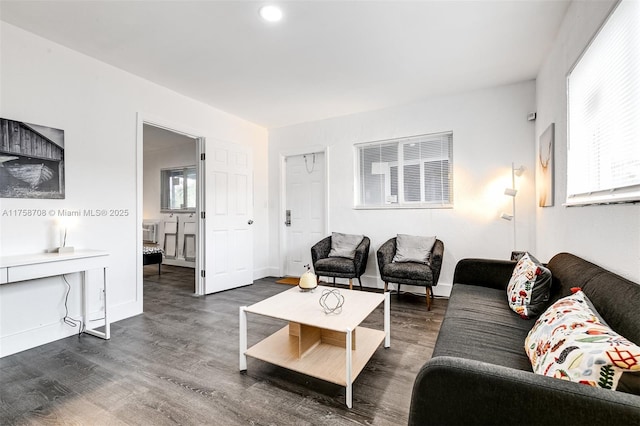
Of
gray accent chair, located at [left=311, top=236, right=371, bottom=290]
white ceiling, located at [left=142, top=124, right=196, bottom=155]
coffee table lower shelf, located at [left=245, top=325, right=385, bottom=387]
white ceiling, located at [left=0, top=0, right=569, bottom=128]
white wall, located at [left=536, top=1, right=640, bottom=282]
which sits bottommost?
coffee table lower shelf, located at [left=245, top=325, right=385, bottom=387]

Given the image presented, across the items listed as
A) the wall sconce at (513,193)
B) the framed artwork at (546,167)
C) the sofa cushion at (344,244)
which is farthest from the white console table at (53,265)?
the wall sconce at (513,193)

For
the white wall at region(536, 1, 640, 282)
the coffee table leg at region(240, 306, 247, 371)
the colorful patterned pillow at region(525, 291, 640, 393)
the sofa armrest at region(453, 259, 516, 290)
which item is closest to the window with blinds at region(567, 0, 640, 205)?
the white wall at region(536, 1, 640, 282)

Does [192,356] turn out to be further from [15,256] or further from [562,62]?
[562,62]

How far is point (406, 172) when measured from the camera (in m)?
4.07

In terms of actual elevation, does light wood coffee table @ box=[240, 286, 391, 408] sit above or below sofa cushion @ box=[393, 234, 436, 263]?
below

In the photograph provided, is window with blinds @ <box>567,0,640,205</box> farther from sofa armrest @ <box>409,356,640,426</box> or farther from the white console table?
the white console table

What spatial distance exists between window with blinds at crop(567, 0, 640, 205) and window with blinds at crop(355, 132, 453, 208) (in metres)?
1.79

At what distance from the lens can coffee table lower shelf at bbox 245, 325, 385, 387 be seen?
1.71 metres

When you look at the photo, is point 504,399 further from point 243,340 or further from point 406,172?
point 406,172

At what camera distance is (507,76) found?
3.23 m

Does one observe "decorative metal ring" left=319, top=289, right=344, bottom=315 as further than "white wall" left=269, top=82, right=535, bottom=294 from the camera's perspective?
No

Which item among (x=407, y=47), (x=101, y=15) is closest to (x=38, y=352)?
(x=101, y=15)

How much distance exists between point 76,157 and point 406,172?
3.75 m

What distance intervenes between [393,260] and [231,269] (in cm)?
232
